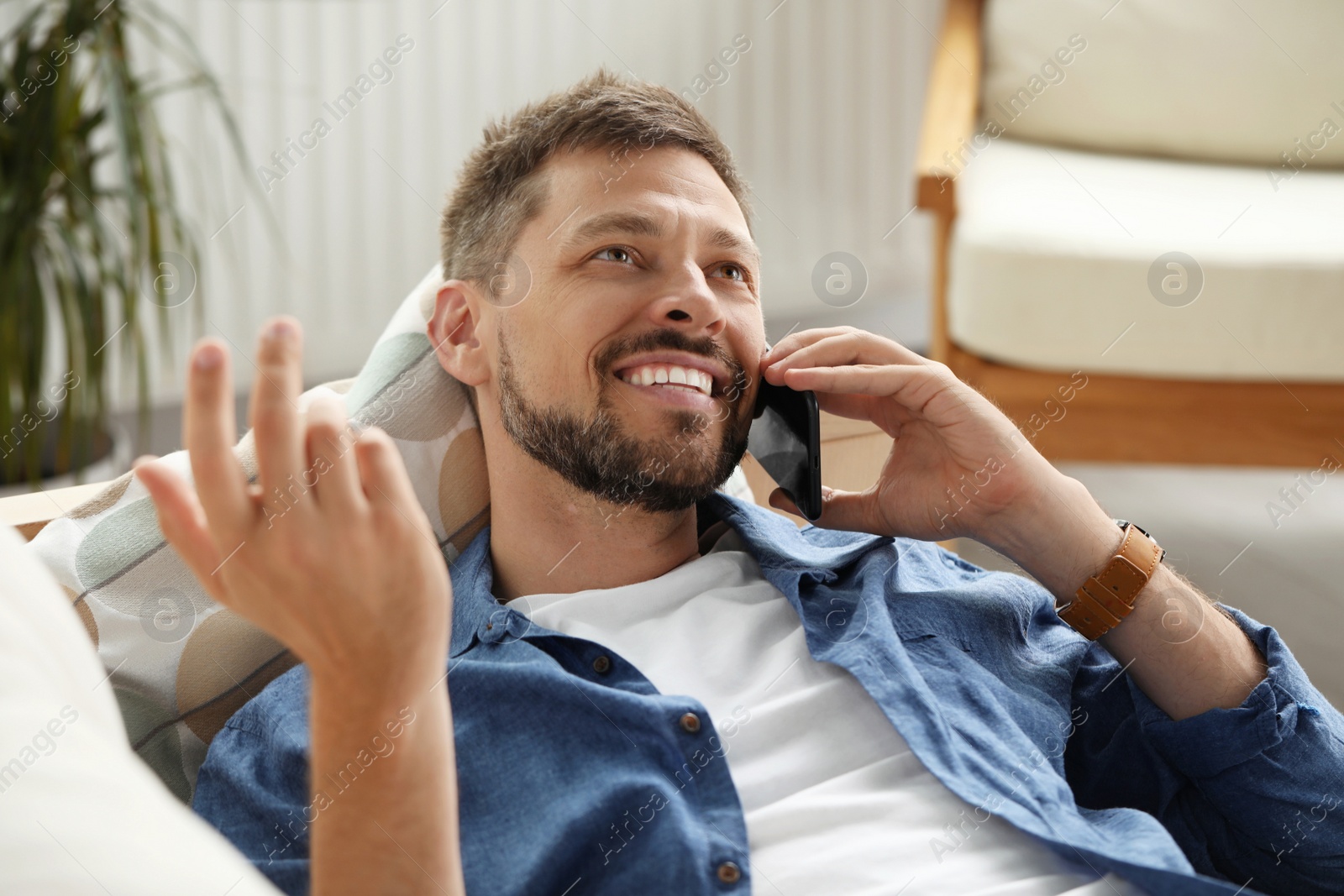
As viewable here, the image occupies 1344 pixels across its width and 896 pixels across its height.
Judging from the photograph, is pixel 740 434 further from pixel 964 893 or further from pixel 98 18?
A: pixel 98 18

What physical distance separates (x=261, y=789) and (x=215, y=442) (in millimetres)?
470

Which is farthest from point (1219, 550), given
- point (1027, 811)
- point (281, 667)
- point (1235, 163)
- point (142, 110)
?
point (142, 110)

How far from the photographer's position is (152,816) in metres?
0.47

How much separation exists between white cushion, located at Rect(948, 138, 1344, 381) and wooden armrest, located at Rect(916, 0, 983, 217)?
8cm

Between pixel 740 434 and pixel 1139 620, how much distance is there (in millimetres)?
397

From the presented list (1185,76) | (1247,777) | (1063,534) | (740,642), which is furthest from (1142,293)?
(740,642)

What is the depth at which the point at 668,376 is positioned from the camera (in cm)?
108

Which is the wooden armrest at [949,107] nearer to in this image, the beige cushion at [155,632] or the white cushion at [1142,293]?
the white cushion at [1142,293]

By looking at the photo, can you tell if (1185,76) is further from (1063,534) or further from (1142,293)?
(1063,534)

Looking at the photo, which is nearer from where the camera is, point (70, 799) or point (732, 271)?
point (70, 799)

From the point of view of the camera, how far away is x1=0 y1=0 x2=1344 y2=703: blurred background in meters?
2.02

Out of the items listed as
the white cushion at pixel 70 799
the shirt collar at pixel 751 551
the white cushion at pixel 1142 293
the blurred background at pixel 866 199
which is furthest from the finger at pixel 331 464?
the white cushion at pixel 1142 293


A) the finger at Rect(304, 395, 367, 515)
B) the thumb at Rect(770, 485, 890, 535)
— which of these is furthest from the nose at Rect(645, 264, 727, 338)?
the finger at Rect(304, 395, 367, 515)

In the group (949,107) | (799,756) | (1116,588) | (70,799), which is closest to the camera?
(70,799)
